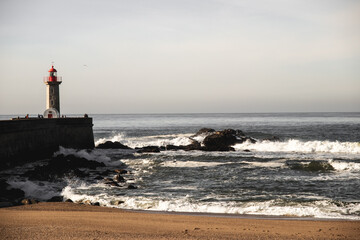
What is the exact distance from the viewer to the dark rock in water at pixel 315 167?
17.5 meters

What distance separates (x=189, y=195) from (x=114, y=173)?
5888mm

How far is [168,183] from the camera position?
565 inches

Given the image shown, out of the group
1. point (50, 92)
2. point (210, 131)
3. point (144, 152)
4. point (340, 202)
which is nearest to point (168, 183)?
point (340, 202)

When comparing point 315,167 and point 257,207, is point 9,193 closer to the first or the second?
point 257,207

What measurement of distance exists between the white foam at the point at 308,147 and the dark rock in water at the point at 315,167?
7.78m

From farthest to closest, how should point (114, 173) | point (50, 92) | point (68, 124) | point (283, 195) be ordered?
1. point (50, 92)
2. point (68, 124)
3. point (114, 173)
4. point (283, 195)

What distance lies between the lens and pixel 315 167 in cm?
1797

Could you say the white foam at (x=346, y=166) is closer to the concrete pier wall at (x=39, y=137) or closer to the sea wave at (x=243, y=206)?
the sea wave at (x=243, y=206)

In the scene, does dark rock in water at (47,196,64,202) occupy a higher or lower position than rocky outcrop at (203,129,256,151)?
lower

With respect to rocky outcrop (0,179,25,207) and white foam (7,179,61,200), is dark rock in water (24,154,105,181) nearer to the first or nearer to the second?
white foam (7,179,61,200)

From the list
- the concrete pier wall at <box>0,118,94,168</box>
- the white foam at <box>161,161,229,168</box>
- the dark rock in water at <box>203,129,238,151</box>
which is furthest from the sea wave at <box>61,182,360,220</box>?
the dark rock in water at <box>203,129,238,151</box>

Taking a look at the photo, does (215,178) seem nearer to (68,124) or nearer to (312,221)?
(312,221)

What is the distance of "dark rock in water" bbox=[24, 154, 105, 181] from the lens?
50.6 ft

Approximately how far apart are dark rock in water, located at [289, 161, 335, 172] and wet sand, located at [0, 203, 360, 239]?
29.8ft
